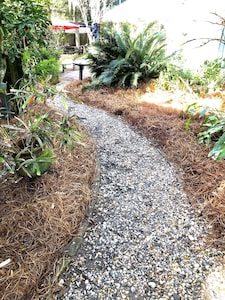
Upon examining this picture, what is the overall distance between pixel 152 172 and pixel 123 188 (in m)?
0.40

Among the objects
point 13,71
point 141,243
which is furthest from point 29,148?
point 13,71

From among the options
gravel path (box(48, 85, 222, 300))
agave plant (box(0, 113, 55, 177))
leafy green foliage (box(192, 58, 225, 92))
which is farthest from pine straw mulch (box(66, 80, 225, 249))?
agave plant (box(0, 113, 55, 177))

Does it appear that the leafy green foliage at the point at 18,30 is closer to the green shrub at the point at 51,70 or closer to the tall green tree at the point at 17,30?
the tall green tree at the point at 17,30

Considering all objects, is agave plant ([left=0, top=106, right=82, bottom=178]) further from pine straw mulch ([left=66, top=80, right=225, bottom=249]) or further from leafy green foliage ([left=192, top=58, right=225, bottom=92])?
leafy green foliage ([left=192, top=58, right=225, bottom=92])

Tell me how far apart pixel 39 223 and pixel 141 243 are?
0.69 m

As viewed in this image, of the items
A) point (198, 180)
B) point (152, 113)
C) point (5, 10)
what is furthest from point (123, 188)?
point (5, 10)

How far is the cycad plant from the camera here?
448cm

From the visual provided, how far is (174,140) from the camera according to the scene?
105 inches

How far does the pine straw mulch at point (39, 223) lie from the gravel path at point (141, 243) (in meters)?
0.12

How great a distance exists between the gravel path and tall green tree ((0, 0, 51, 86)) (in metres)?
1.53

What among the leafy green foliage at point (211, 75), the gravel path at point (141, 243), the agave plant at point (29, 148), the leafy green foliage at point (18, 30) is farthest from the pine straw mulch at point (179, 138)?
the leafy green foliage at point (18, 30)

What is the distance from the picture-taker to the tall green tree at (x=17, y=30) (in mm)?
2215

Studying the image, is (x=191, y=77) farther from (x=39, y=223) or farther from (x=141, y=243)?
(x=39, y=223)

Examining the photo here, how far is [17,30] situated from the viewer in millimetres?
2338
